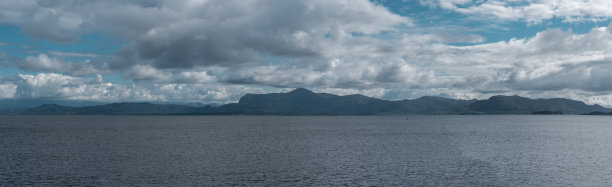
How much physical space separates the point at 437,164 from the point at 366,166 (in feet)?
47.7

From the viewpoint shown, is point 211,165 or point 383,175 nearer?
point 383,175

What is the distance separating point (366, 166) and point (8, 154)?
3219 inches

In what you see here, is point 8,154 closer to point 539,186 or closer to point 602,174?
point 539,186

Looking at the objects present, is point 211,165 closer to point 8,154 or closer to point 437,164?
point 437,164

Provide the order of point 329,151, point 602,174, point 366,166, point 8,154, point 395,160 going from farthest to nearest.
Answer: point 329,151 → point 8,154 → point 395,160 → point 366,166 → point 602,174

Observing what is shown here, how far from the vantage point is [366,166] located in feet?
255

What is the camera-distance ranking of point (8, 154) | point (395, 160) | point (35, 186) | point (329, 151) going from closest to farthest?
point (35, 186) < point (395, 160) < point (8, 154) < point (329, 151)

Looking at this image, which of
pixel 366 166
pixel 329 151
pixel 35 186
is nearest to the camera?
pixel 35 186

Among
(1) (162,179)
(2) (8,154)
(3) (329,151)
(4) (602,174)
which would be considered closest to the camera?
(1) (162,179)

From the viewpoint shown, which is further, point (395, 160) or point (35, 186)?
point (395, 160)

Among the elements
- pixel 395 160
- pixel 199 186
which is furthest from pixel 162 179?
pixel 395 160

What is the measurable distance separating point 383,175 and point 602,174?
36.7 metres

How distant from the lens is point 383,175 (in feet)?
224

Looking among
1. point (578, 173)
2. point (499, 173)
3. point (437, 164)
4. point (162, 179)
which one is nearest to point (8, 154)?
point (162, 179)
